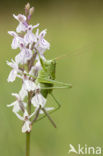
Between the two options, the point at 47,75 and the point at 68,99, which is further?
the point at 68,99

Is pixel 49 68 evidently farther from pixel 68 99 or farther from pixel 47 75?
pixel 68 99

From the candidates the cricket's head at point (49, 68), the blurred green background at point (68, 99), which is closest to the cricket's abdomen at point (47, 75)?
the cricket's head at point (49, 68)

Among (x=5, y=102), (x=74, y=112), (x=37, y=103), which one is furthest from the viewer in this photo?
(x=74, y=112)

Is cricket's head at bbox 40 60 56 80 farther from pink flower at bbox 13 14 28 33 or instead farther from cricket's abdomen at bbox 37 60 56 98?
pink flower at bbox 13 14 28 33

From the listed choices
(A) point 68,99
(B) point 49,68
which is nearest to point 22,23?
(B) point 49,68

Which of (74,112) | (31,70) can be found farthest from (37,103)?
(74,112)

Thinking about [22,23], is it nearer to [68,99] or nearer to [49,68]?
[49,68]

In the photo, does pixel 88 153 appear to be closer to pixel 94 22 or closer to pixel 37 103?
pixel 37 103

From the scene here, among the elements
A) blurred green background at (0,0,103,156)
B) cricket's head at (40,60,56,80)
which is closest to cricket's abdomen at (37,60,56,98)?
cricket's head at (40,60,56,80)

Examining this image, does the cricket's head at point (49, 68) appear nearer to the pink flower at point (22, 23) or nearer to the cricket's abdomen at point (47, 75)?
the cricket's abdomen at point (47, 75)

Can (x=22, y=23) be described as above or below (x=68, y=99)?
A: above

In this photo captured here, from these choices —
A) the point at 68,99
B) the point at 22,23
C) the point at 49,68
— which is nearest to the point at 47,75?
the point at 49,68
